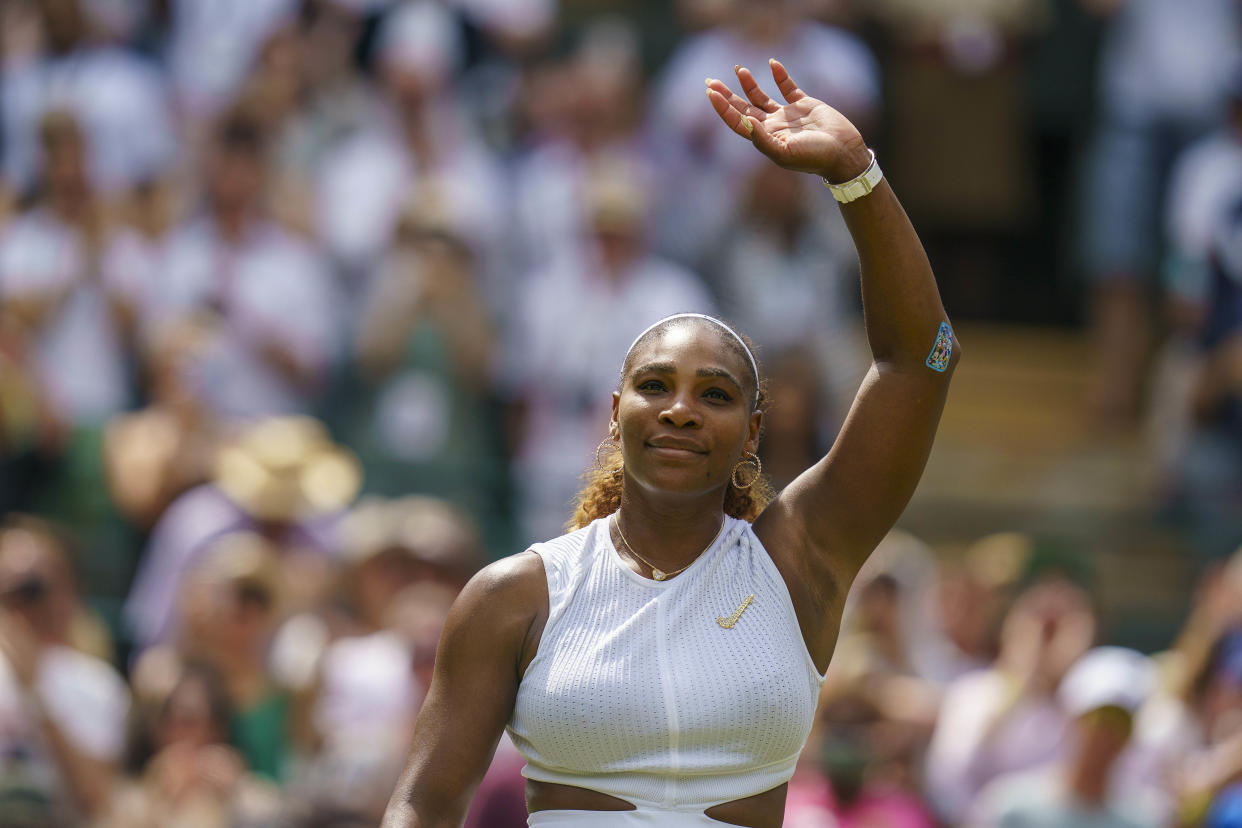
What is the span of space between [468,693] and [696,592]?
16.7 inches

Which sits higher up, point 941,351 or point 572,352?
point 572,352

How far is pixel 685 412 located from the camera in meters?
3.14

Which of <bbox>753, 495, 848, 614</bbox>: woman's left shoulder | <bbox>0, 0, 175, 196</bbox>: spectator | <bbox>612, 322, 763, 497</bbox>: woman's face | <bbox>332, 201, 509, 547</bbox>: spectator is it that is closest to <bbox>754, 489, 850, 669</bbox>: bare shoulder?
<bbox>753, 495, 848, 614</bbox>: woman's left shoulder

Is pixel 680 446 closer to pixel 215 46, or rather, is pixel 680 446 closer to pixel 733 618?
pixel 733 618

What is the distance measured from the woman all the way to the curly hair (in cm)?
13

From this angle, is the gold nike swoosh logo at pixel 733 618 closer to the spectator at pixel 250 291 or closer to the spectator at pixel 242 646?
the spectator at pixel 242 646

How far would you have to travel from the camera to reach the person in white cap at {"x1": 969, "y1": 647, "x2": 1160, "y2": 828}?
245 inches

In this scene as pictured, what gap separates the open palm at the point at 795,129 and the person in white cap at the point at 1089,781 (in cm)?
359

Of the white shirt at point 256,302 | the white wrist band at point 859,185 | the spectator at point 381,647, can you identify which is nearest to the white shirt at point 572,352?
the spectator at point 381,647

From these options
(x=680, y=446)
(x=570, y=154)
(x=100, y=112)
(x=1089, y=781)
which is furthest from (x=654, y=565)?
(x=100, y=112)

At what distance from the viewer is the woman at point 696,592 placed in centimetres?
306

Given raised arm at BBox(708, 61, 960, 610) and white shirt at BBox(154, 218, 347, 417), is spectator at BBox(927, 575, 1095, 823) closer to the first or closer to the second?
white shirt at BBox(154, 218, 347, 417)

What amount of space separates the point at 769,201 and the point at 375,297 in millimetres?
1943

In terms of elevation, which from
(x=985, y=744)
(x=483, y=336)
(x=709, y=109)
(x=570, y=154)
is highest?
(x=709, y=109)
